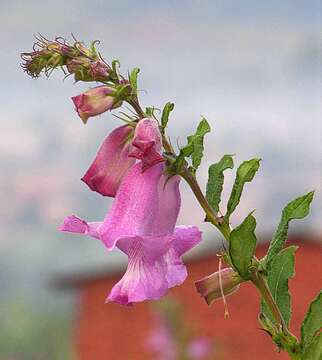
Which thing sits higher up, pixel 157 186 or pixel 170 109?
pixel 170 109

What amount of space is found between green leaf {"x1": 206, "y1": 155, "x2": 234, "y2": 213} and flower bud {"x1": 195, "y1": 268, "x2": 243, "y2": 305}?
0.09 metres

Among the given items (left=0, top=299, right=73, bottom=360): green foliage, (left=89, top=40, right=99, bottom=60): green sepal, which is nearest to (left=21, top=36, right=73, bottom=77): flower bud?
(left=89, top=40, right=99, bottom=60): green sepal

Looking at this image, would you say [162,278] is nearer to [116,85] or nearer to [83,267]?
[116,85]

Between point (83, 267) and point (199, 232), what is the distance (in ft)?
32.3

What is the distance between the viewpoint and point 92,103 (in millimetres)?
1453

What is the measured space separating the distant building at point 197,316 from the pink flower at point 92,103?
22.8 ft

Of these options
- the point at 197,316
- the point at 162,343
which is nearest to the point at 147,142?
the point at 162,343

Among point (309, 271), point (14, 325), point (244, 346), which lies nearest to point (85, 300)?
point (244, 346)

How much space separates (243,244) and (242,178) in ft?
0.42

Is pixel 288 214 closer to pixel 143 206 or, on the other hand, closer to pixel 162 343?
pixel 143 206

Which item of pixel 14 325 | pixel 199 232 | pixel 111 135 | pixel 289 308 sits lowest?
pixel 14 325

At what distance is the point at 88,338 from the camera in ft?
39.0

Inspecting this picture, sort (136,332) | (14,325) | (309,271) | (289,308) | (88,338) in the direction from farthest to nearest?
(14,325) < (88,338) < (136,332) < (309,271) < (289,308)

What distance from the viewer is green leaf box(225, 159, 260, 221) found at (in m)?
1.54
